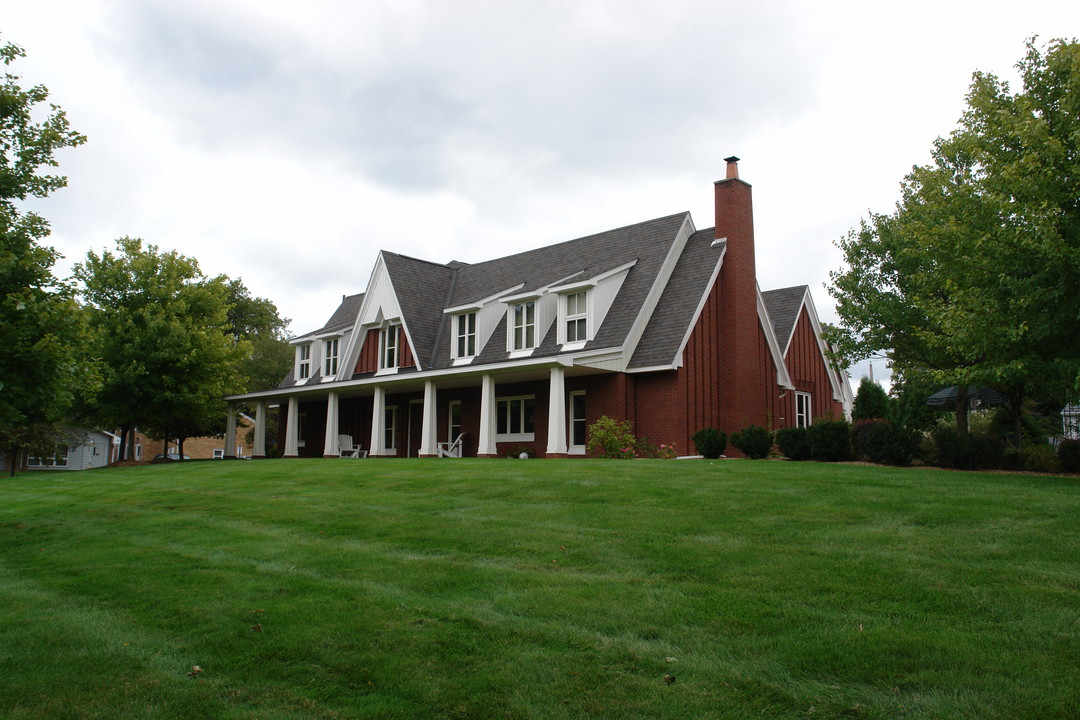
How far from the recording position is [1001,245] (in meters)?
13.5

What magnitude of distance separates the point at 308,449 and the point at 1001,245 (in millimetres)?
30364

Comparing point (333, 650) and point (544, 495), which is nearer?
point (333, 650)

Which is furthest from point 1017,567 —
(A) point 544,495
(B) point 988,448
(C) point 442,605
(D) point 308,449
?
(D) point 308,449

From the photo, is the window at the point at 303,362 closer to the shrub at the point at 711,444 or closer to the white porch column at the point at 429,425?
the white porch column at the point at 429,425

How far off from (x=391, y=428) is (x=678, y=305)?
45.2ft

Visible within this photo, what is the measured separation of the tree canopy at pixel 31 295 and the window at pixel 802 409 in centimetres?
2386

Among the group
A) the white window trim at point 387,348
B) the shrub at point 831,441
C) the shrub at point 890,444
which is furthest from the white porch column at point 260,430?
the shrub at point 890,444

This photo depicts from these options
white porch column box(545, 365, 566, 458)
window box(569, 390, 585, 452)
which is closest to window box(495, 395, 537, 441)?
window box(569, 390, 585, 452)

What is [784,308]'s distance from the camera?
105 feet

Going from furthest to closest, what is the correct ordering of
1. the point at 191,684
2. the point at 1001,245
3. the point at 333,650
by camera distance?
the point at 1001,245
the point at 333,650
the point at 191,684

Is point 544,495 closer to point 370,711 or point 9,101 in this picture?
point 370,711

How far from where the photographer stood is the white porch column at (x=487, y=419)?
24.7 metres

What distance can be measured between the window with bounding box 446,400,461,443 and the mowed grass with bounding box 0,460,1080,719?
18047 mm

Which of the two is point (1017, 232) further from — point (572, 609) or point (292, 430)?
point (292, 430)
